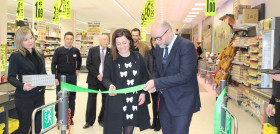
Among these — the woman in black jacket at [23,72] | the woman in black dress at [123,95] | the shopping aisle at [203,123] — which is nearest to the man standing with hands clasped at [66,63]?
the shopping aisle at [203,123]

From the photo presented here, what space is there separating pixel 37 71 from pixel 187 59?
1.84 metres

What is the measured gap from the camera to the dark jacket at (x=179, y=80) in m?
2.33

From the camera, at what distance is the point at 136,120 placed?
275 centimetres

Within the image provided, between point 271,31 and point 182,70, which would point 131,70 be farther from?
point 271,31

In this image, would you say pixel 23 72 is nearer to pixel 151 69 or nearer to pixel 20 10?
pixel 151 69

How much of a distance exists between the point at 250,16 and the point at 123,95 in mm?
5083

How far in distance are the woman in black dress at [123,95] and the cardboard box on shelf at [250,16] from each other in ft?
15.4

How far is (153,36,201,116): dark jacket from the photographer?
2334mm

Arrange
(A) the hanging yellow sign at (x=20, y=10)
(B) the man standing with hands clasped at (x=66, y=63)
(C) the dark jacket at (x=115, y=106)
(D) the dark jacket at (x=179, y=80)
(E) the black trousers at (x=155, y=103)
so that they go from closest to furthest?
(D) the dark jacket at (x=179, y=80), (C) the dark jacket at (x=115, y=106), (E) the black trousers at (x=155, y=103), (B) the man standing with hands clasped at (x=66, y=63), (A) the hanging yellow sign at (x=20, y=10)

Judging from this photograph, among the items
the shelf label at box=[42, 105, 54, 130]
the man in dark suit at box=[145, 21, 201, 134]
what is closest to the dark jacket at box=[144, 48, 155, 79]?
the man in dark suit at box=[145, 21, 201, 134]

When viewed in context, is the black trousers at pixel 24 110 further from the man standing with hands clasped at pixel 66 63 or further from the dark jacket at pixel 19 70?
the man standing with hands clasped at pixel 66 63

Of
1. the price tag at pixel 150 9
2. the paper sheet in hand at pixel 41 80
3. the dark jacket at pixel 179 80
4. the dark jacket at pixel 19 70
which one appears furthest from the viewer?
the price tag at pixel 150 9

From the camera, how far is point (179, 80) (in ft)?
7.60

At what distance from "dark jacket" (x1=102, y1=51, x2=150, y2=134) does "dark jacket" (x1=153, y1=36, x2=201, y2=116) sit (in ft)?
1.29
